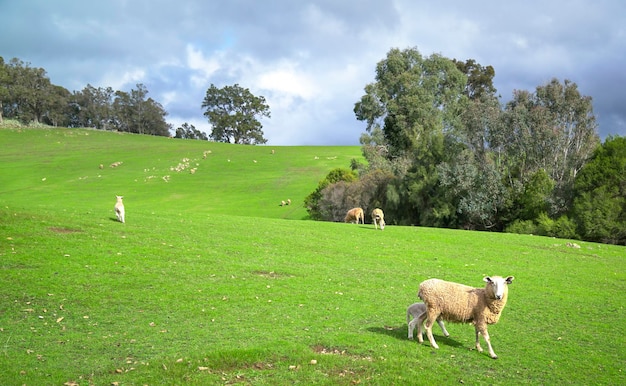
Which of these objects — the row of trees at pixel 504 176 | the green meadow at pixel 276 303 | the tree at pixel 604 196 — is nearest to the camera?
the green meadow at pixel 276 303

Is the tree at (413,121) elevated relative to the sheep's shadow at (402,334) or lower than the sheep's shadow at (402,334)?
elevated

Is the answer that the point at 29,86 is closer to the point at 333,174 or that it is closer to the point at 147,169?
the point at 147,169

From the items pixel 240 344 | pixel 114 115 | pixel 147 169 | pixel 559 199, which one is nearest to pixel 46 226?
pixel 240 344

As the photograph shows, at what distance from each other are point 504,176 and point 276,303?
126 ft

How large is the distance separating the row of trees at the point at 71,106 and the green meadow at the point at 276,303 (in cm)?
11838

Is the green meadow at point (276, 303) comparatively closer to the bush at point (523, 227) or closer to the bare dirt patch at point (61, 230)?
the bare dirt patch at point (61, 230)

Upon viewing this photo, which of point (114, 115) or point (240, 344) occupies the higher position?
point (114, 115)

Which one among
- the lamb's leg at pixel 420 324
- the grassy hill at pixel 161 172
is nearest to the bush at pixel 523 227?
the grassy hill at pixel 161 172

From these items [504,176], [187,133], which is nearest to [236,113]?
[187,133]

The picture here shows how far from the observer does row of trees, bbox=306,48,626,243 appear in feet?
134

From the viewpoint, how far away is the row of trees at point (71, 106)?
12600cm

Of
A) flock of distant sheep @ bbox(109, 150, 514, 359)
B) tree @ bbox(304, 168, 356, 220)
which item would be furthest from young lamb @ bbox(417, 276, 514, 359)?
A: tree @ bbox(304, 168, 356, 220)

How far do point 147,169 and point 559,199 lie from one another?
68721 millimetres

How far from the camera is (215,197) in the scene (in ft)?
230
